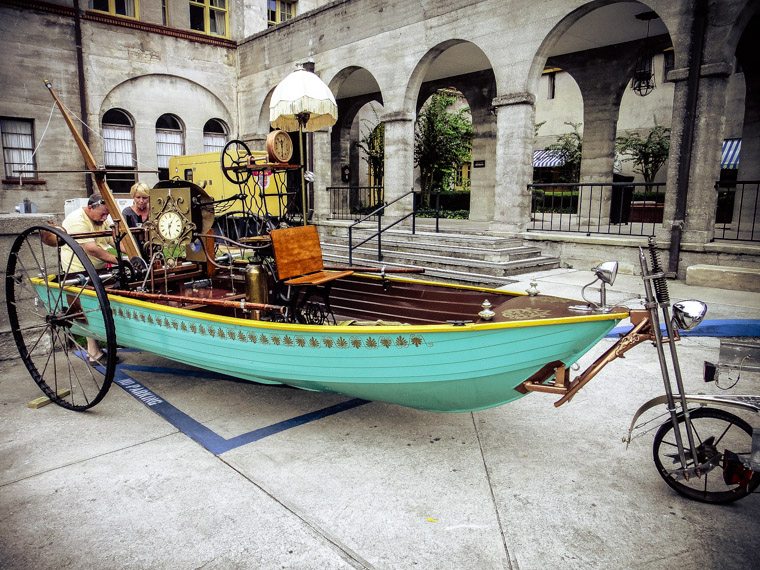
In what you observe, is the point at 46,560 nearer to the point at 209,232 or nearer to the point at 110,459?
the point at 110,459

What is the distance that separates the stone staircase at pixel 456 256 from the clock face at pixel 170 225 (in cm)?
414

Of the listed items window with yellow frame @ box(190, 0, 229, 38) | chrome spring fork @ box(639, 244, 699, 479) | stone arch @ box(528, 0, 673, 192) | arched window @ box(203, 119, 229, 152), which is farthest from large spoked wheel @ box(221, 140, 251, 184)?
window with yellow frame @ box(190, 0, 229, 38)

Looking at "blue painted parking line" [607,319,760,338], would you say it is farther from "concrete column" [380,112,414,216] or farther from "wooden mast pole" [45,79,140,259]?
"concrete column" [380,112,414,216]

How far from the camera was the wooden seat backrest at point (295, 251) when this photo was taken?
415cm

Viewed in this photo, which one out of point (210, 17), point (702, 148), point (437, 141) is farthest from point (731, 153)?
point (210, 17)

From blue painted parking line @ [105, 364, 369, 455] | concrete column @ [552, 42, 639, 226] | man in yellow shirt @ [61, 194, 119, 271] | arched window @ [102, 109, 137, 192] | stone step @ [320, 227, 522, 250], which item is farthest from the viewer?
arched window @ [102, 109, 137, 192]

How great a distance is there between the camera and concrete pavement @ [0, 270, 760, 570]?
239 centimetres

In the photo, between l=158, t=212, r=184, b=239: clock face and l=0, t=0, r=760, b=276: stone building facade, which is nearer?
l=158, t=212, r=184, b=239: clock face

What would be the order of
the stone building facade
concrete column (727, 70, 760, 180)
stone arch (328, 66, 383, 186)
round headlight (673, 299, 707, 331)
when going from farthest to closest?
stone arch (328, 66, 383, 186) < concrete column (727, 70, 760, 180) < the stone building facade < round headlight (673, 299, 707, 331)

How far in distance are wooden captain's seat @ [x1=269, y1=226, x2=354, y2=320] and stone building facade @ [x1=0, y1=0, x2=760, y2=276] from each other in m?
6.52

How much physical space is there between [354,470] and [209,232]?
10.2 feet

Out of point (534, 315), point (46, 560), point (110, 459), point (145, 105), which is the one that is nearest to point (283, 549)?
point (46, 560)

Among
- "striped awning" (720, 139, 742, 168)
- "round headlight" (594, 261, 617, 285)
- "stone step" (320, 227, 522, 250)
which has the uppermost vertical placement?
"striped awning" (720, 139, 742, 168)

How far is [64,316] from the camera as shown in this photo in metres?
4.18
